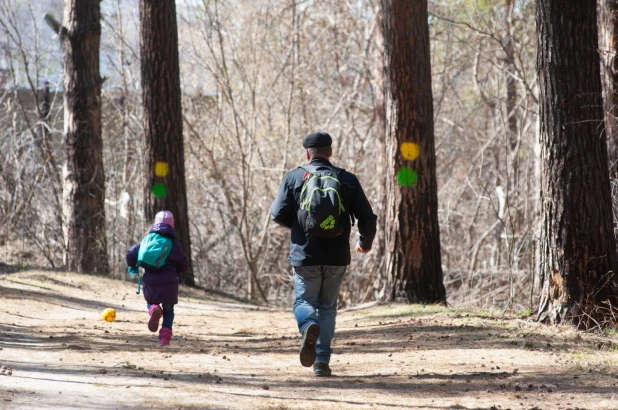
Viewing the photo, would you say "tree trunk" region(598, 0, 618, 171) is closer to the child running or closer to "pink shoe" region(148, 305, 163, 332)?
the child running

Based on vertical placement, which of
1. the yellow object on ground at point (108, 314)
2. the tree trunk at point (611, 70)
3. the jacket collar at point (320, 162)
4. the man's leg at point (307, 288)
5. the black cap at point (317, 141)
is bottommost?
the yellow object on ground at point (108, 314)

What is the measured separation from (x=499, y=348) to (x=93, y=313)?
551cm

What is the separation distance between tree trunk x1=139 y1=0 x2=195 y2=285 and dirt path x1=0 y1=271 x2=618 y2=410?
369 cm

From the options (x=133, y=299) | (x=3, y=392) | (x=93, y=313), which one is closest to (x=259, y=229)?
(x=133, y=299)

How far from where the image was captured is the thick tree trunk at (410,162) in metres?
10.9

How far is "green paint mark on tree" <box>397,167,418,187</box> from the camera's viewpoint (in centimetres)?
1084

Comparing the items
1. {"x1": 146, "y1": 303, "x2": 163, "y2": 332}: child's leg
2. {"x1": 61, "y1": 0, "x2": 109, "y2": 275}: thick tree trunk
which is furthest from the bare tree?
{"x1": 146, "y1": 303, "x2": 163, "y2": 332}: child's leg

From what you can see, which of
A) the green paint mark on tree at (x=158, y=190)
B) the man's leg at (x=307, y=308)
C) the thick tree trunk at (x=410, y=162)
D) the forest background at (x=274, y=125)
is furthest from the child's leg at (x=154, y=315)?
the forest background at (x=274, y=125)

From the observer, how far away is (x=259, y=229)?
2078 cm

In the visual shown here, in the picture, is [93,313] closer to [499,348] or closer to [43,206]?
[499,348]

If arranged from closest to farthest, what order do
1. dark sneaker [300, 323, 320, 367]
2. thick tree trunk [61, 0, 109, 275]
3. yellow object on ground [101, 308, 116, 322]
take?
dark sneaker [300, 323, 320, 367]
yellow object on ground [101, 308, 116, 322]
thick tree trunk [61, 0, 109, 275]

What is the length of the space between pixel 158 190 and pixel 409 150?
205 inches

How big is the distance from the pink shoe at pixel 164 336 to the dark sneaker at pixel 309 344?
7.77ft

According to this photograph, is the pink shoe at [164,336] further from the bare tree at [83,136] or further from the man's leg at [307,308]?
the bare tree at [83,136]
